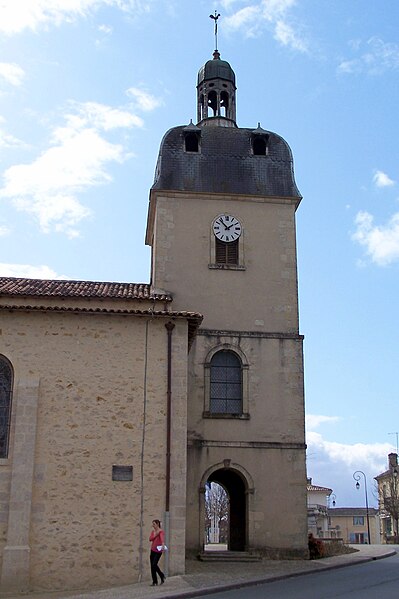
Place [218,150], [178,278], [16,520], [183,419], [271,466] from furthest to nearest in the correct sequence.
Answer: [218,150], [178,278], [271,466], [183,419], [16,520]

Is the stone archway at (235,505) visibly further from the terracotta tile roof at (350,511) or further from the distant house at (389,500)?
the terracotta tile roof at (350,511)

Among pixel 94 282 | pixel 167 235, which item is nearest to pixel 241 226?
pixel 167 235

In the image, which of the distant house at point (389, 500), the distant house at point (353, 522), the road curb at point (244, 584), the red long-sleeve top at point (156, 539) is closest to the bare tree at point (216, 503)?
the distant house at point (389, 500)

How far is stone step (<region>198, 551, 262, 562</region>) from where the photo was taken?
20.6 metres

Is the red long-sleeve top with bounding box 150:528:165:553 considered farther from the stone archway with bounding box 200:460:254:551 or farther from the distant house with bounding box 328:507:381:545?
the distant house with bounding box 328:507:381:545

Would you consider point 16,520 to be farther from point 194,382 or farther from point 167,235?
point 167,235

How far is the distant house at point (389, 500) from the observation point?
2099 inches

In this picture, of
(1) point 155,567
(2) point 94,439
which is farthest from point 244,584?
(2) point 94,439

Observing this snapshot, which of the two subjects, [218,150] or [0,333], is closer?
[0,333]

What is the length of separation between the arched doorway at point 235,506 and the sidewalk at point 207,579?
3.11 m

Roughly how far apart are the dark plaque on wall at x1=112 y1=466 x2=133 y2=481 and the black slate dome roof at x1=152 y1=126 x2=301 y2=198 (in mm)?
10581

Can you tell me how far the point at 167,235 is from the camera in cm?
2403

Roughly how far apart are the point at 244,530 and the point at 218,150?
40.7 ft

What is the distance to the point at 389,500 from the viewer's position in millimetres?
57656
